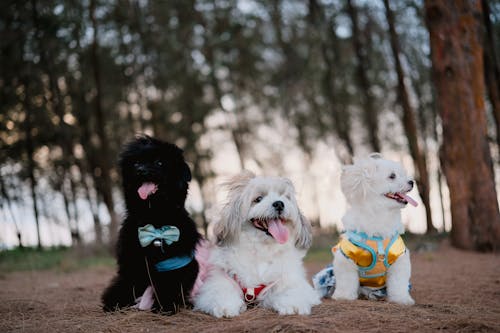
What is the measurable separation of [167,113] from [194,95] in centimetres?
120

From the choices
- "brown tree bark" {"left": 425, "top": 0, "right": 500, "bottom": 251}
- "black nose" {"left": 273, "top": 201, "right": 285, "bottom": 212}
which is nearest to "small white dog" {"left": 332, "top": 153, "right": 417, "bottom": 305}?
"black nose" {"left": 273, "top": 201, "right": 285, "bottom": 212}

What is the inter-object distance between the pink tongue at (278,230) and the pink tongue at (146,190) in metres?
0.99

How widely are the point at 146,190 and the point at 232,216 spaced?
0.76 m

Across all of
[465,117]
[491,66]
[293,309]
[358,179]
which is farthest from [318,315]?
[491,66]

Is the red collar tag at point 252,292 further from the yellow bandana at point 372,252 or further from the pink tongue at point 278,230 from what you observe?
the yellow bandana at point 372,252

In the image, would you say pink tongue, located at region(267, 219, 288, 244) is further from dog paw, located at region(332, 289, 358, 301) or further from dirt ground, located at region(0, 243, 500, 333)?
dog paw, located at region(332, 289, 358, 301)

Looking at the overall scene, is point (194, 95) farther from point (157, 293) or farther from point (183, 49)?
point (157, 293)

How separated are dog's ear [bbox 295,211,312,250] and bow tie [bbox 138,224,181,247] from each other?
1.06 metres

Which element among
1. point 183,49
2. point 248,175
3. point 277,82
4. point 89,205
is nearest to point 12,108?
point 89,205

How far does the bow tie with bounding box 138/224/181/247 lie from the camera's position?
3.54 metres

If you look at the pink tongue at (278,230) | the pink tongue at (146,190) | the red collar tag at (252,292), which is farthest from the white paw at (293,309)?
the pink tongue at (146,190)

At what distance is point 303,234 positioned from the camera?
393 centimetres

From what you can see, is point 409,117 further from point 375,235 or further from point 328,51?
point 375,235

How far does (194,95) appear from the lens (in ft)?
53.9
